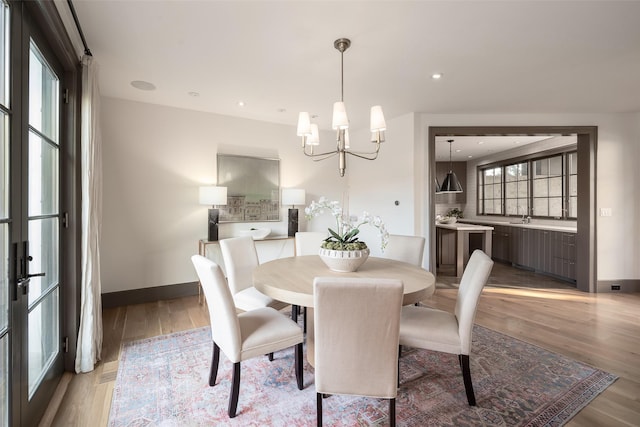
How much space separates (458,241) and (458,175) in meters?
3.42

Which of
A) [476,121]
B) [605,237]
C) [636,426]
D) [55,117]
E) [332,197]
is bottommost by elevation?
[636,426]

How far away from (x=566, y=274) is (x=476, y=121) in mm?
3019

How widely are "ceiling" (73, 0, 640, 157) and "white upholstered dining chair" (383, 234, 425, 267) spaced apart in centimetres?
165

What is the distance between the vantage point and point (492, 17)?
2.04 meters

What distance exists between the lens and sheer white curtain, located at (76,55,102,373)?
87.0 inches

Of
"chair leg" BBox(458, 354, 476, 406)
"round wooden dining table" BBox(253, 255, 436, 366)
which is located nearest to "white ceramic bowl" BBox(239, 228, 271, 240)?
"round wooden dining table" BBox(253, 255, 436, 366)

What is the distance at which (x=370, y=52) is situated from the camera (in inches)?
98.5

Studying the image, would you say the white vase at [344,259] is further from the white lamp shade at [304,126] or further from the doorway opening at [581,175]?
the doorway opening at [581,175]

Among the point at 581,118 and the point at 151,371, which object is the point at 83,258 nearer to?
the point at 151,371

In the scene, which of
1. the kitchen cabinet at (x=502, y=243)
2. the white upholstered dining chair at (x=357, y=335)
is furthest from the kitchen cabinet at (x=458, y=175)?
the white upholstered dining chair at (x=357, y=335)

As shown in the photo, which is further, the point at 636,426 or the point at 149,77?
the point at 149,77

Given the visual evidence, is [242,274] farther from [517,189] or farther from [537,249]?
[517,189]

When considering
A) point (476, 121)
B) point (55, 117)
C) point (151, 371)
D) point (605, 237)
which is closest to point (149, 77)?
point (55, 117)

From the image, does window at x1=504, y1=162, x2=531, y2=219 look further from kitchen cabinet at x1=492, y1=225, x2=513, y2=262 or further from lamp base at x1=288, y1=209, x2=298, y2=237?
lamp base at x1=288, y1=209, x2=298, y2=237
